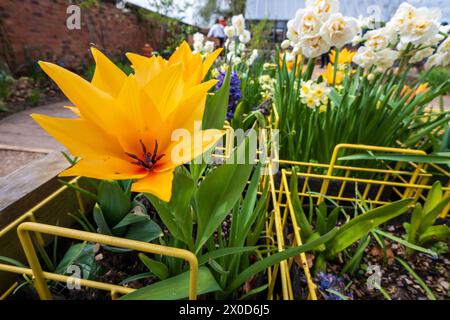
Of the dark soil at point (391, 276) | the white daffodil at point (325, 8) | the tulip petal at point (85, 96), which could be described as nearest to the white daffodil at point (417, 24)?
the white daffodil at point (325, 8)

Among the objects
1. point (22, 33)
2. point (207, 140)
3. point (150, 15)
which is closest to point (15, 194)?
point (207, 140)

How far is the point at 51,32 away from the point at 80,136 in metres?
4.82

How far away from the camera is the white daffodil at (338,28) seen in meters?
0.75

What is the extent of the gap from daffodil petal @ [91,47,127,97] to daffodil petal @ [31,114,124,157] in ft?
0.19

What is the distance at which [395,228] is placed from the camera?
818mm

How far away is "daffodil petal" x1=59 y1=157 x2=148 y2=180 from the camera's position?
240 mm

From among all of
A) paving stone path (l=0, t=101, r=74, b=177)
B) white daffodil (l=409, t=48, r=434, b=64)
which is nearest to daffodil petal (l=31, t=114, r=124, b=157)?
paving stone path (l=0, t=101, r=74, b=177)

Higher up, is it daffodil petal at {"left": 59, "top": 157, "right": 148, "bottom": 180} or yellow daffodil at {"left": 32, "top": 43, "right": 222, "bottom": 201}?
yellow daffodil at {"left": 32, "top": 43, "right": 222, "bottom": 201}

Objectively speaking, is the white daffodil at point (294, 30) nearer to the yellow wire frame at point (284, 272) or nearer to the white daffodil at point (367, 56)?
the white daffodil at point (367, 56)

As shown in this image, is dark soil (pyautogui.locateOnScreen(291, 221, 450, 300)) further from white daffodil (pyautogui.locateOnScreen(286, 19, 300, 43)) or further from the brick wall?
the brick wall

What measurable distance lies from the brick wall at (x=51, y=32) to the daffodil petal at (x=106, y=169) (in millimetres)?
2708

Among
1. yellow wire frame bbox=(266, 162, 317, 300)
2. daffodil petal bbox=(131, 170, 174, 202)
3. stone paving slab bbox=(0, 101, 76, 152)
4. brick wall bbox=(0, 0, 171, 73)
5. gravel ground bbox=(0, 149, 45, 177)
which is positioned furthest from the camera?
brick wall bbox=(0, 0, 171, 73)

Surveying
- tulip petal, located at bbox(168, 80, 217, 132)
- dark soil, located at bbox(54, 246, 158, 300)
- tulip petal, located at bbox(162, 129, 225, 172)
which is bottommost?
dark soil, located at bbox(54, 246, 158, 300)

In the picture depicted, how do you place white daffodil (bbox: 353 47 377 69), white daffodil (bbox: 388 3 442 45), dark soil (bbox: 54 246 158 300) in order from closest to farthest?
dark soil (bbox: 54 246 158 300)
white daffodil (bbox: 388 3 442 45)
white daffodil (bbox: 353 47 377 69)
